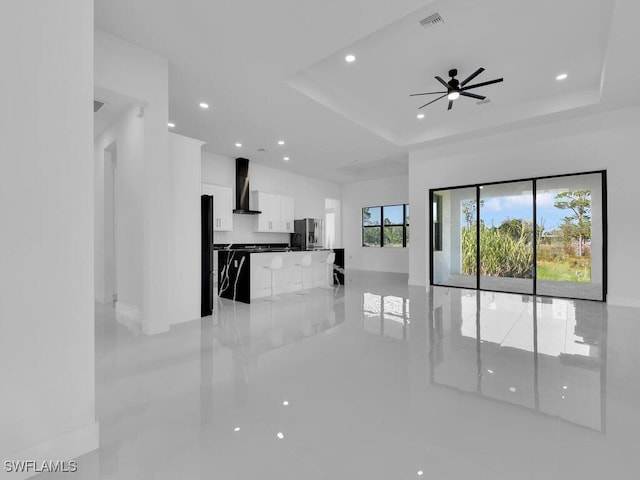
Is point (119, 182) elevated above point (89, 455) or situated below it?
above

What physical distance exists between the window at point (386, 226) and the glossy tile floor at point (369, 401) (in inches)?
247

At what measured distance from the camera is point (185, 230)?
4.16 metres

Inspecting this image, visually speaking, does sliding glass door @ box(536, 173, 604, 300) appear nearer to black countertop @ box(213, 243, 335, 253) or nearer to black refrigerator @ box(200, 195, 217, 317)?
black countertop @ box(213, 243, 335, 253)

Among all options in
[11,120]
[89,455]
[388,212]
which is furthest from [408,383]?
[388,212]

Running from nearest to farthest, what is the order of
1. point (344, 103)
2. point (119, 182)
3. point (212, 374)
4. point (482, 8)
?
point (212, 374) < point (482, 8) < point (119, 182) < point (344, 103)

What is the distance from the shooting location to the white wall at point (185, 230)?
4.05 m

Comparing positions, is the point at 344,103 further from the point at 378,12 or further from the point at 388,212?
the point at 388,212

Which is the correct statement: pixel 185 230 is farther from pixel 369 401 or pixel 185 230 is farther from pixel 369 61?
pixel 369 61

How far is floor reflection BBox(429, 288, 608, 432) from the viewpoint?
213 cm

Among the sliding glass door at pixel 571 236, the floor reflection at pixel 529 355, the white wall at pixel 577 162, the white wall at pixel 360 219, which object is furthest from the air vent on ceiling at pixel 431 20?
the white wall at pixel 360 219

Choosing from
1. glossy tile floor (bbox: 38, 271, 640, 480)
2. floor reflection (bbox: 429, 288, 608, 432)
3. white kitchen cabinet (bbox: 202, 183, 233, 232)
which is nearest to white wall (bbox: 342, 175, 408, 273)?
white kitchen cabinet (bbox: 202, 183, 233, 232)

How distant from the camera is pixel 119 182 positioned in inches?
→ 169

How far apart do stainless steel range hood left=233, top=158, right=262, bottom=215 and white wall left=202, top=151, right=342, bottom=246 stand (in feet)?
0.51

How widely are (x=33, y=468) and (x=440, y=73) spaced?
18.6ft
